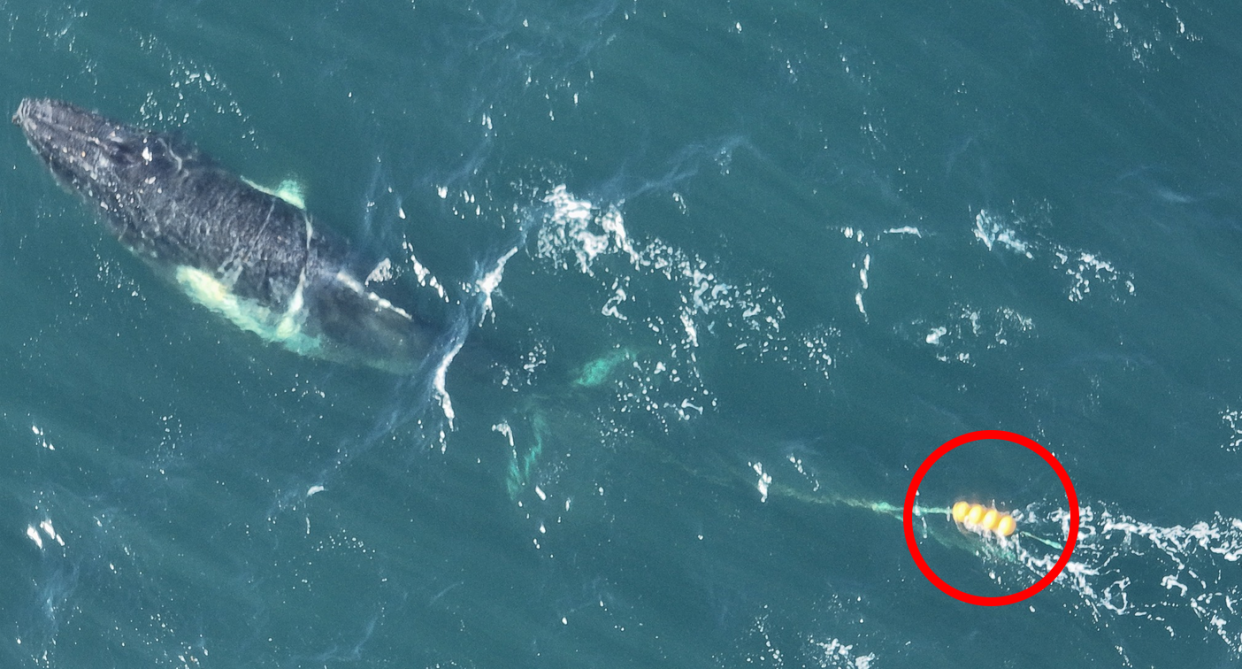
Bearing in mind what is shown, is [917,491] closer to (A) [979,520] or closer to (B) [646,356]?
(A) [979,520]

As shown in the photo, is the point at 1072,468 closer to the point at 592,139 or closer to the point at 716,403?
the point at 716,403

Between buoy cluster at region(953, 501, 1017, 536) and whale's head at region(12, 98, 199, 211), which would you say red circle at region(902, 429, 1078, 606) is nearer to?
buoy cluster at region(953, 501, 1017, 536)

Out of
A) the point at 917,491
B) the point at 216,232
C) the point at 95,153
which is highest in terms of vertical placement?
the point at 917,491

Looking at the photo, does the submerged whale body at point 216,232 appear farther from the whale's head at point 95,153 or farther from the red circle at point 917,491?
the red circle at point 917,491

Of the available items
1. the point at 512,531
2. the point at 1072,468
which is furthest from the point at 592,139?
the point at 1072,468

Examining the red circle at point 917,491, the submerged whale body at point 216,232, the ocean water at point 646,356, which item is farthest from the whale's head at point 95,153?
the red circle at point 917,491

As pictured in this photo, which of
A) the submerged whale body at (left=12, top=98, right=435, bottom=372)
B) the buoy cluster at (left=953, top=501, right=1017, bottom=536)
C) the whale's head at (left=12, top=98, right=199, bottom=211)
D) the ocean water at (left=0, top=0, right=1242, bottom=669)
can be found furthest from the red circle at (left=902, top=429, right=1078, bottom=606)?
the whale's head at (left=12, top=98, right=199, bottom=211)

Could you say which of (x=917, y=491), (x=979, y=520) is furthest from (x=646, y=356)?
(x=979, y=520)
